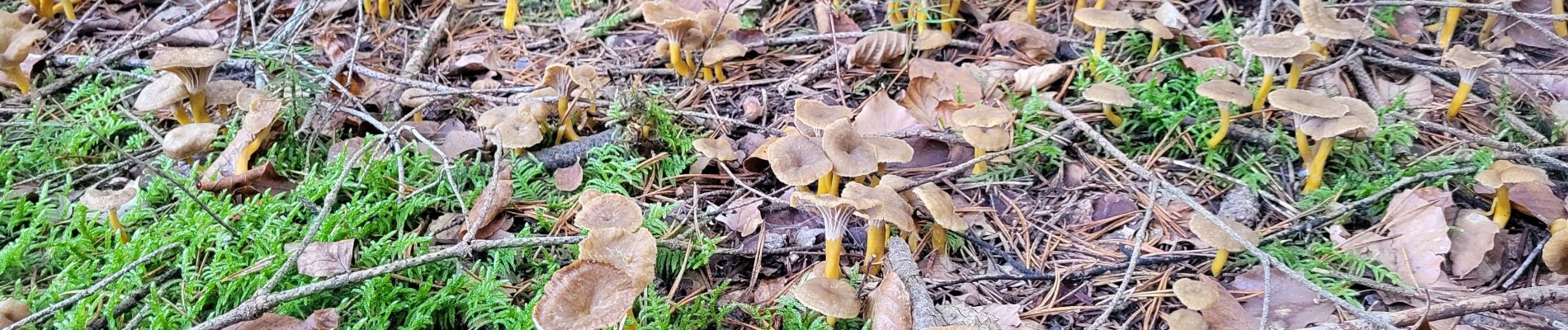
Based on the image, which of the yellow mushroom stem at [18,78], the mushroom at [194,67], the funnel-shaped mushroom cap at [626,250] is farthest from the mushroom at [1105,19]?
the yellow mushroom stem at [18,78]

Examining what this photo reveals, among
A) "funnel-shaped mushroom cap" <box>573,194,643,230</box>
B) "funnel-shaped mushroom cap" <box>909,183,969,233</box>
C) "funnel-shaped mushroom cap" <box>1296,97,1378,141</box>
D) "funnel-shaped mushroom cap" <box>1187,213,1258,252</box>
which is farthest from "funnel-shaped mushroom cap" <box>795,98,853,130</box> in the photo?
"funnel-shaped mushroom cap" <box>1296,97,1378,141</box>

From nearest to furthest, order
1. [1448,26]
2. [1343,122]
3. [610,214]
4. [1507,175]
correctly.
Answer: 1. [610,214]
2. [1507,175]
3. [1343,122]
4. [1448,26]

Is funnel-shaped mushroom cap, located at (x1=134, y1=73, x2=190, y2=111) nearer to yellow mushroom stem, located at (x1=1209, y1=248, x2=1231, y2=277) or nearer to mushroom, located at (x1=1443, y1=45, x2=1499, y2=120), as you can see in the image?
yellow mushroom stem, located at (x1=1209, y1=248, x2=1231, y2=277)

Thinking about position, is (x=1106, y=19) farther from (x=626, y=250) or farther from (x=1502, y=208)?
(x=626, y=250)

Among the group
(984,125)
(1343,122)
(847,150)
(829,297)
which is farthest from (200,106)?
(1343,122)

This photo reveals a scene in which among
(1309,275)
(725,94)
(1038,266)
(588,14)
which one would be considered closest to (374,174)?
(725,94)

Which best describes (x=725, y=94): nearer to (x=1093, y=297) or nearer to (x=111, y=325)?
(x=1093, y=297)

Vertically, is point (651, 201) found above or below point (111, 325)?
below
